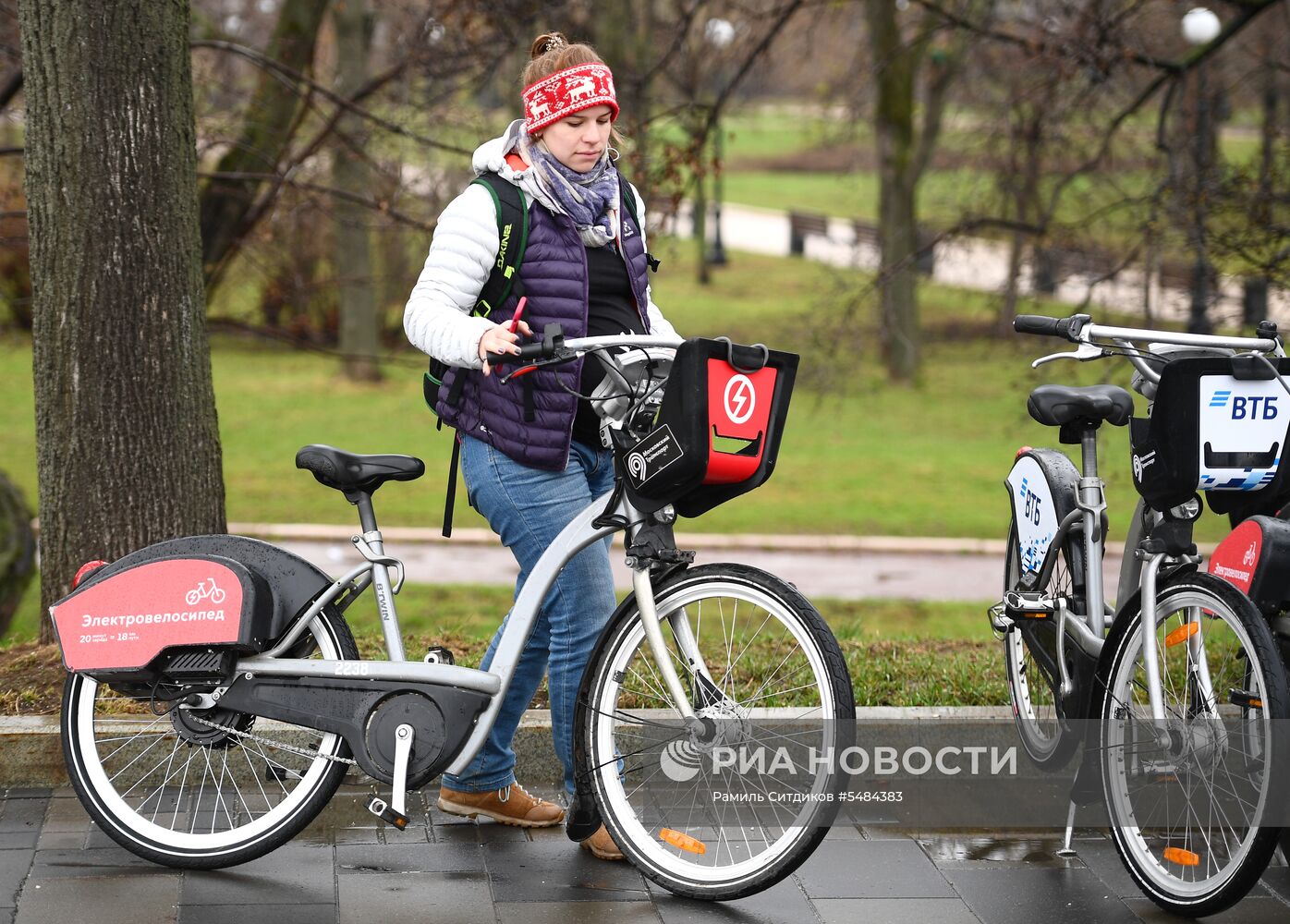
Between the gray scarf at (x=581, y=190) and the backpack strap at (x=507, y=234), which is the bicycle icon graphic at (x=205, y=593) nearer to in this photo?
the backpack strap at (x=507, y=234)

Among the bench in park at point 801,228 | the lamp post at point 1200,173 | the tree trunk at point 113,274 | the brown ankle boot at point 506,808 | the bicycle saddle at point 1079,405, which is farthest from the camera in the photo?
the bench in park at point 801,228

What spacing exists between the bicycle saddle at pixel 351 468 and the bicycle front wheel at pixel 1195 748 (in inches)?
72.0

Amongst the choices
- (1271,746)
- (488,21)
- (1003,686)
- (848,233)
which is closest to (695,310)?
(848,233)

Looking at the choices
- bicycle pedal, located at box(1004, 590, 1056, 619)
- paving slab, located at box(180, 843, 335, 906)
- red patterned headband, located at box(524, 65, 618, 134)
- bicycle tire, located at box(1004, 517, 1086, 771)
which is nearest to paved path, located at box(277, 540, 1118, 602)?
bicycle tire, located at box(1004, 517, 1086, 771)

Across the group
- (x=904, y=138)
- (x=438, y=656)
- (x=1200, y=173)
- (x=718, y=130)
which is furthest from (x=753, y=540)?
(x=904, y=138)

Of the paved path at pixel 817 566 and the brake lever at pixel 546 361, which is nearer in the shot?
the brake lever at pixel 546 361

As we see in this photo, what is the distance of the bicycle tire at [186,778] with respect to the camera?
156 inches

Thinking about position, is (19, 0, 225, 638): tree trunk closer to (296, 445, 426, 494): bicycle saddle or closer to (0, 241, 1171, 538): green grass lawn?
(296, 445, 426, 494): bicycle saddle

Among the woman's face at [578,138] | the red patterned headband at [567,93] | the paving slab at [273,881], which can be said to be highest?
the red patterned headband at [567,93]

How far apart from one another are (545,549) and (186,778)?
4.08 feet

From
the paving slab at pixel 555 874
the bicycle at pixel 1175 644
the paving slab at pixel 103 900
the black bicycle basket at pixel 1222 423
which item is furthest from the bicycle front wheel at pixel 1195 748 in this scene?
the paving slab at pixel 103 900

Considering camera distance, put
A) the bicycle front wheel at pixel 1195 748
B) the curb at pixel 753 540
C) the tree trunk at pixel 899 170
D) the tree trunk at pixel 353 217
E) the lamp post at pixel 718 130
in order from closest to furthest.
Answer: the bicycle front wheel at pixel 1195 748
the tree trunk at pixel 353 217
the lamp post at pixel 718 130
the curb at pixel 753 540
the tree trunk at pixel 899 170

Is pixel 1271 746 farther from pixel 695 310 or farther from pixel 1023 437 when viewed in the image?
pixel 695 310

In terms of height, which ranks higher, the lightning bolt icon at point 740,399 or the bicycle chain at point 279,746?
the lightning bolt icon at point 740,399
